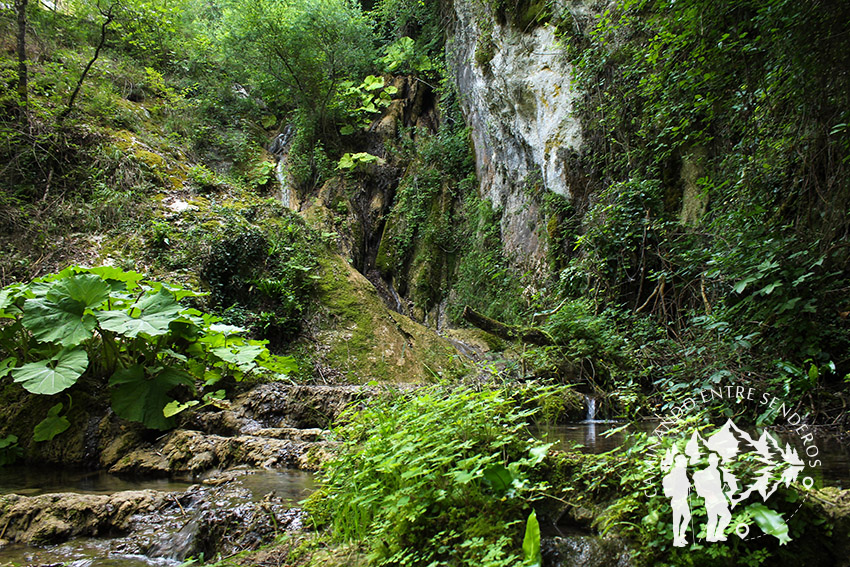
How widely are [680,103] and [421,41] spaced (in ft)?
39.2

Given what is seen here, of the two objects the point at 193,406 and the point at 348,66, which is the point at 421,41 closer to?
the point at 348,66

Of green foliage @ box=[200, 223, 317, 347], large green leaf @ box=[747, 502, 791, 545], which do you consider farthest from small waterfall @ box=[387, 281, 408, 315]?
large green leaf @ box=[747, 502, 791, 545]

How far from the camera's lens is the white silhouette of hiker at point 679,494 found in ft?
3.96

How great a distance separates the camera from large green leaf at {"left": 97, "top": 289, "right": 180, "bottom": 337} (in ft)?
12.0

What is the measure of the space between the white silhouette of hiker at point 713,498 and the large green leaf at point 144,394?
4.22m

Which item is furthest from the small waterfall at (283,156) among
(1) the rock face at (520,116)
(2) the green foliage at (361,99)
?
(1) the rock face at (520,116)

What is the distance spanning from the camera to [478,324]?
602 cm

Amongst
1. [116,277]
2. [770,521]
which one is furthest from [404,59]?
[770,521]

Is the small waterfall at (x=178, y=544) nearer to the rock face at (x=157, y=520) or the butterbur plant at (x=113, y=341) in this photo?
the rock face at (x=157, y=520)

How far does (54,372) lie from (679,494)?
451cm

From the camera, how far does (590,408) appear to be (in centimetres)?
474

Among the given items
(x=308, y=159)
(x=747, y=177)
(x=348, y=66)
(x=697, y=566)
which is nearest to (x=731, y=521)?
(x=697, y=566)

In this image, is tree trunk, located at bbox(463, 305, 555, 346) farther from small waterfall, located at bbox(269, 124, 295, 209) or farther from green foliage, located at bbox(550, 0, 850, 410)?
small waterfall, located at bbox(269, 124, 295, 209)

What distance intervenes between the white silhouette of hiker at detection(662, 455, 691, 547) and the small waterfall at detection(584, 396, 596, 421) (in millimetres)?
3574
